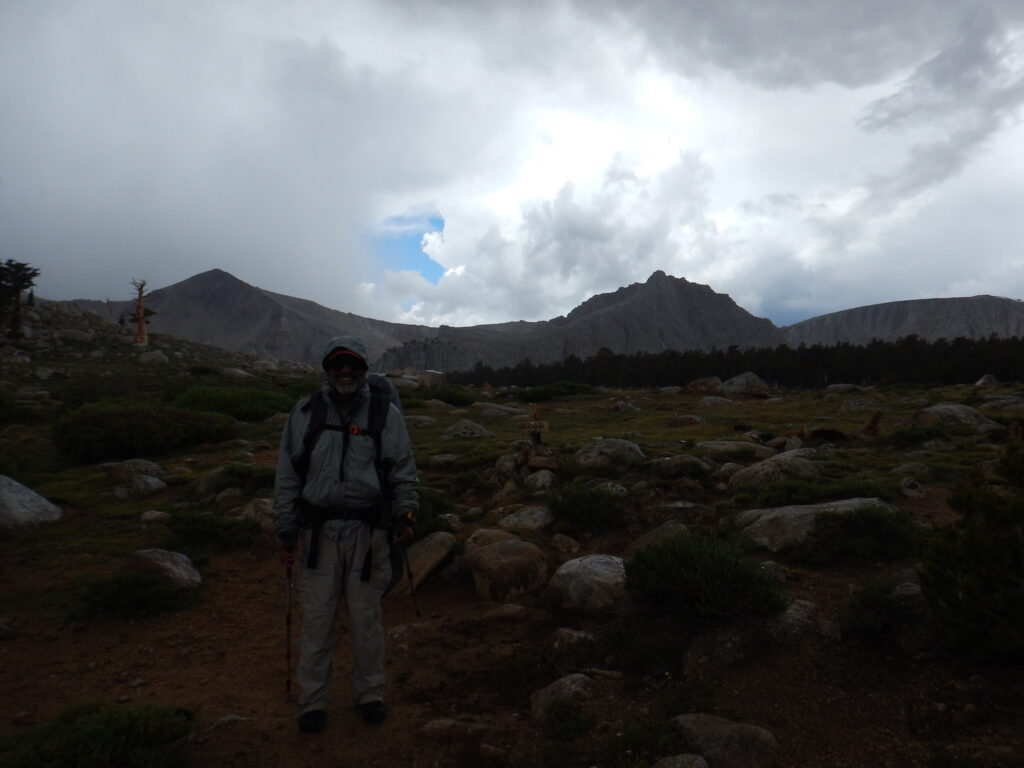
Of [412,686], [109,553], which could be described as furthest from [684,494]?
[109,553]

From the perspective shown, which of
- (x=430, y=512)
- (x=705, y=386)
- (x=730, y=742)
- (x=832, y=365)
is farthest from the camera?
(x=832, y=365)

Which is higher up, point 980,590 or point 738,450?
point 738,450

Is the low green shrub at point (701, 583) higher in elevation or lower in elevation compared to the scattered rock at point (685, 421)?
lower

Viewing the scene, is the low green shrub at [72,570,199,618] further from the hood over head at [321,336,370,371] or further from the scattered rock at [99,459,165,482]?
the scattered rock at [99,459,165,482]

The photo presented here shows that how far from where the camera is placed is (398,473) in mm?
4840

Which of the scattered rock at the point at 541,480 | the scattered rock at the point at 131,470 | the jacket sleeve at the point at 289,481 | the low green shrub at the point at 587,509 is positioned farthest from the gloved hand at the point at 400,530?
the scattered rock at the point at 131,470

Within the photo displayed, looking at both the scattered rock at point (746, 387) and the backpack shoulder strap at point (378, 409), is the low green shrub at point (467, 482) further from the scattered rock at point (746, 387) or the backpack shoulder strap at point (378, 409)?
the scattered rock at point (746, 387)

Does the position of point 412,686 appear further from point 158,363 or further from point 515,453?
point 158,363

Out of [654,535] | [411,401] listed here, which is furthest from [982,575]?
[411,401]

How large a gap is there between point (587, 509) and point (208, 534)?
200 inches

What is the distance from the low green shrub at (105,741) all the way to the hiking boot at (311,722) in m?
0.73

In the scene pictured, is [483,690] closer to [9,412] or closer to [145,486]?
[145,486]

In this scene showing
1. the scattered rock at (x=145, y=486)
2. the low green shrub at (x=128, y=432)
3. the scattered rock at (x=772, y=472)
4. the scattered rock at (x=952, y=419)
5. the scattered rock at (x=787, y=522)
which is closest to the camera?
the scattered rock at (x=787, y=522)

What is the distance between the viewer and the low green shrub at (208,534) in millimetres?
8453
